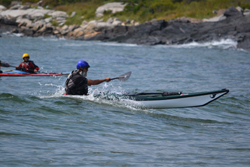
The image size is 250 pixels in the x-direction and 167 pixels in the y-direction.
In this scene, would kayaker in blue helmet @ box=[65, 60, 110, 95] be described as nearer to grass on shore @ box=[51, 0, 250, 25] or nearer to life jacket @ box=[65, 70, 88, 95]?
life jacket @ box=[65, 70, 88, 95]

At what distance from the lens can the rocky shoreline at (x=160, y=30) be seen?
31484mm

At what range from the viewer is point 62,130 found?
6195 millimetres

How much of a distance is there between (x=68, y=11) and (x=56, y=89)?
4917 cm

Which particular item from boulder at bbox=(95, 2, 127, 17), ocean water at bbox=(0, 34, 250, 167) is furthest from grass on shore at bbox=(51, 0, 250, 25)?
ocean water at bbox=(0, 34, 250, 167)

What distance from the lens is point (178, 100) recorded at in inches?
302

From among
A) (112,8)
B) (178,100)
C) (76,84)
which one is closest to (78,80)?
(76,84)

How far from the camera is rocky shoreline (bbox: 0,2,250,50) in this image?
3148cm

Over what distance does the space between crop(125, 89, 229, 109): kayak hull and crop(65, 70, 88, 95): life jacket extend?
124 centimetres

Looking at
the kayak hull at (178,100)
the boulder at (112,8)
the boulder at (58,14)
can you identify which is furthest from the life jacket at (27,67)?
the boulder at (58,14)

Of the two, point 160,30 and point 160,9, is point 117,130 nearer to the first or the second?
point 160,30

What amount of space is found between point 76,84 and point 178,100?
103 inches

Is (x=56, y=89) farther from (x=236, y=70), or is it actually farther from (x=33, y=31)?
(x=33, y=31)

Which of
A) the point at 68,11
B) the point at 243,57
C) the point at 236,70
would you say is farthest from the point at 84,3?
the point at 236,70

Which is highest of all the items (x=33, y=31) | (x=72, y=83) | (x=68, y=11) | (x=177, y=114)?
(x=68, y=11)
